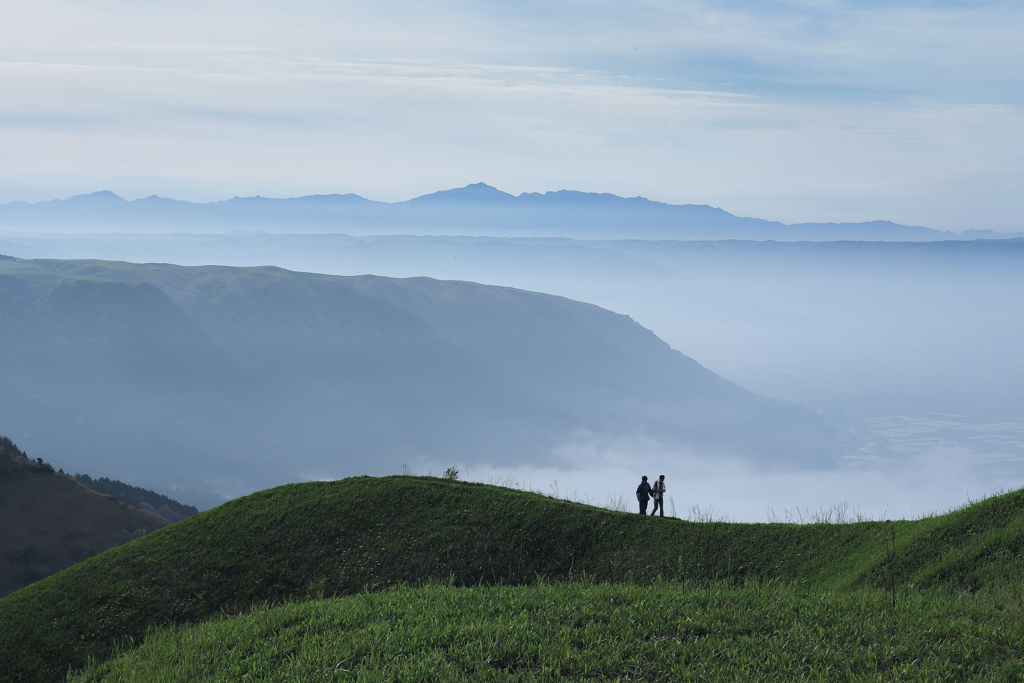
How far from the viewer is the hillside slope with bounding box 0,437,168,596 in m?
74.4

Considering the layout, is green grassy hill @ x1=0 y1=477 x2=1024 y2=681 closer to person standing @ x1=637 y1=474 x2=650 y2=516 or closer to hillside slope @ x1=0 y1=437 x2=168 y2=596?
person standing @ x1=637 y1=474 x2=650 y2=516

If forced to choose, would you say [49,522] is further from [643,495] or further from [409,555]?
[643,495]

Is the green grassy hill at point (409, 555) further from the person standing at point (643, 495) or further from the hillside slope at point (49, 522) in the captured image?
the hillside slope at point (49, 522)

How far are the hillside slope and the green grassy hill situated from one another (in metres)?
58.5

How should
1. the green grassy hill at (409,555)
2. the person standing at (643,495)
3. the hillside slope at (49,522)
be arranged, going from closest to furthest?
the green grassy hill at (409,555) → the person standing at (643,495) → the hillside slope at (49,522)

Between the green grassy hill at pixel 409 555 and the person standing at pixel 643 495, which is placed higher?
the person standing at pixel 643 495

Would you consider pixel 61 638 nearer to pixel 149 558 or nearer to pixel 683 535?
pixel 149 558

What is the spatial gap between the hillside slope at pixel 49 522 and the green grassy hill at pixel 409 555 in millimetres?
58535

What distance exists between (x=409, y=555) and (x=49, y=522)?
253 feet

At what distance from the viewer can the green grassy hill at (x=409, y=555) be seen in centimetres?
2281

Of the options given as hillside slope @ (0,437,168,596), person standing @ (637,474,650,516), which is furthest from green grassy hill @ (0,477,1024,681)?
hillside slope @ (0,437,168,596)

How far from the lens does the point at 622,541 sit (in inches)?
1117

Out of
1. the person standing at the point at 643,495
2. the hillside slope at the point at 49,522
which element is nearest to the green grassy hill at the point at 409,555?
the person standing at the point at 643,495

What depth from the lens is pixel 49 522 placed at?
8056 cm
